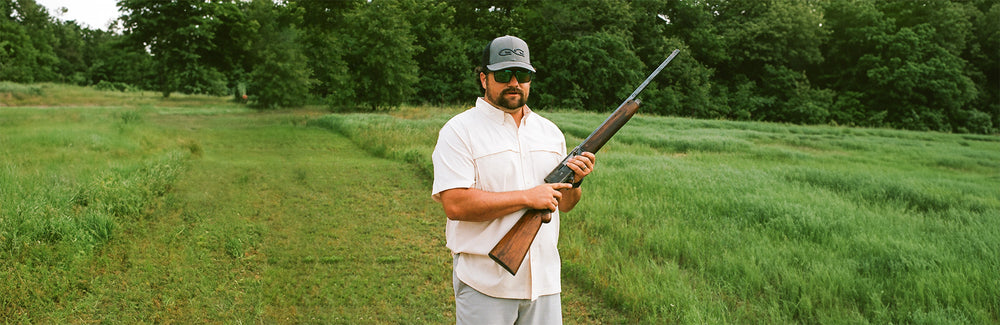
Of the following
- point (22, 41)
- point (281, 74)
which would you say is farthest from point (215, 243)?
point (22, 41)

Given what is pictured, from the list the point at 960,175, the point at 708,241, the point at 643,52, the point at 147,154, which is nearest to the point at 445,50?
the point at 643,52

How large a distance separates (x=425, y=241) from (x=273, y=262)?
1.68 m

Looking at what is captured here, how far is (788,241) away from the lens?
5629mm

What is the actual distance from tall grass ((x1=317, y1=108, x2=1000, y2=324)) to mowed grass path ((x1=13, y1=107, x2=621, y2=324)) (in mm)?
712

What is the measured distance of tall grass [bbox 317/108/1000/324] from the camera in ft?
13.9

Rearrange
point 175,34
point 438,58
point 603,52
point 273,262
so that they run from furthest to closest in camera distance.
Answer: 1. point 175,34
2. point 438,58
3. point 603,52
4. point 273,262

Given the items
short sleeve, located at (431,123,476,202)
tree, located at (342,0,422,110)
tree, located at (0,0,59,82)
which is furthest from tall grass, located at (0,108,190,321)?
tree, located at (0,0,59,82)

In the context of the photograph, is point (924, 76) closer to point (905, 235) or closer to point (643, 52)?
point (643, 52)

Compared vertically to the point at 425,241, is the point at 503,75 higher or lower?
higher

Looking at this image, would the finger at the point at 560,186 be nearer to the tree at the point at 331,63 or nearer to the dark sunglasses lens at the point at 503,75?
the dark sunglasses lens at the point at 503,75

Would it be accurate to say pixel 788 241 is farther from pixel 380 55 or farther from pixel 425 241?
pixel 380 55

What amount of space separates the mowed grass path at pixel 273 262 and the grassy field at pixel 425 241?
0.03m

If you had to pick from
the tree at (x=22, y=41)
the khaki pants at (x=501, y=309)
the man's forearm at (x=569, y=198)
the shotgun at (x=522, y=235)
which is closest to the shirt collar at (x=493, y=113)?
the shotgun at (x=522, y=235)

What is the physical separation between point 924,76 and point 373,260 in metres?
38.2
